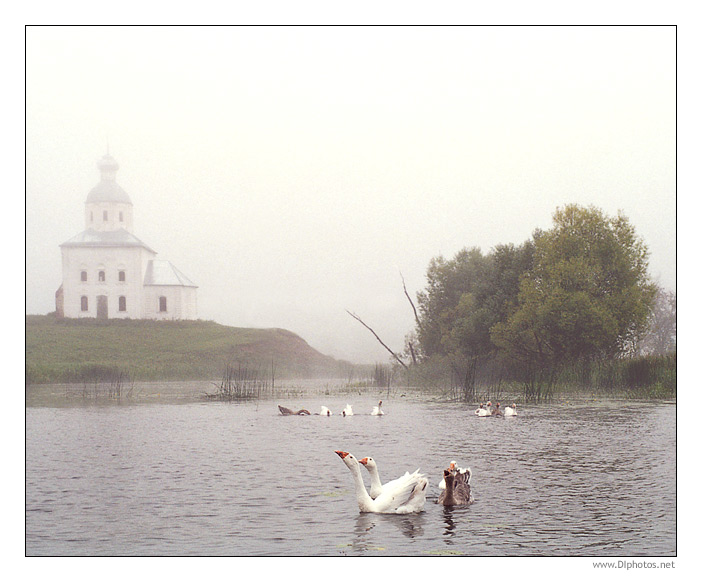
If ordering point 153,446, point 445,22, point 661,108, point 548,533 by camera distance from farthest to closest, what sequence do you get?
point 153,446 < point 661,108 < point 445,22 < point 548,533

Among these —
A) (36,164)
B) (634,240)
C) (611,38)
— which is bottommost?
(634,240)

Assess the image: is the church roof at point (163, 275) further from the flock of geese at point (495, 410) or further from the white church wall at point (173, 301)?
the flock of geese at point (495, 410)

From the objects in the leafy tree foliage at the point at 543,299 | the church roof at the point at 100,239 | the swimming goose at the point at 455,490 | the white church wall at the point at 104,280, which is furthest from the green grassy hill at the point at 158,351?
the swimming goose at the point at 455,490

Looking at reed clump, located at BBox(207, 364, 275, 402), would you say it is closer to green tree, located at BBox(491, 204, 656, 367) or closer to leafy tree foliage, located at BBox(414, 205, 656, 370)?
leafy tree foliage, located at BBox(414, 205, 656, 370)

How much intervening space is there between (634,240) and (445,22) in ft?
16.5

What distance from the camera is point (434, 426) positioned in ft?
50.7

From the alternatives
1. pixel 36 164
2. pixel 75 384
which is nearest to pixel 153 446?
pixel 75 384

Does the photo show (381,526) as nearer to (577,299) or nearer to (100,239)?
(100,239)

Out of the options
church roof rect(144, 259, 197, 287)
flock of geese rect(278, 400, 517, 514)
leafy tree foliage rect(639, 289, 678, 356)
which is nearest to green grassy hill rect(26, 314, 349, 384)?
church roof rect(144, 259, 197, 287)

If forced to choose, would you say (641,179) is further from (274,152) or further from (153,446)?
(153,446)

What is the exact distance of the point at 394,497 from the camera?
8.91 m

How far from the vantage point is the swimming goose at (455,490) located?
362 inches

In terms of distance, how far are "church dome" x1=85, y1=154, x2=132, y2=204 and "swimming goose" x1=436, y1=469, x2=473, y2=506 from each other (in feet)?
23.3
